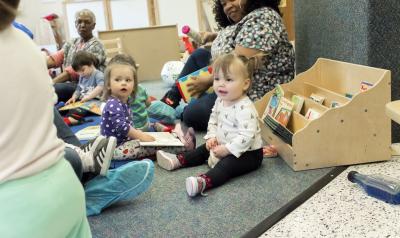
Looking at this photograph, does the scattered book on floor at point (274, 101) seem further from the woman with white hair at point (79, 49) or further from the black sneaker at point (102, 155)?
the woman with white hair at point (79, 49)

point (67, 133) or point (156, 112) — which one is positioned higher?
point (67, 133)

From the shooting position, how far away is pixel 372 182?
1.20m

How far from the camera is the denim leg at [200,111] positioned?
197 cm

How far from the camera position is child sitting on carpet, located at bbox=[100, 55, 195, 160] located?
5.35 feet

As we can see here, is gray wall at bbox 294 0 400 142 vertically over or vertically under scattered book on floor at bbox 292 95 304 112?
over

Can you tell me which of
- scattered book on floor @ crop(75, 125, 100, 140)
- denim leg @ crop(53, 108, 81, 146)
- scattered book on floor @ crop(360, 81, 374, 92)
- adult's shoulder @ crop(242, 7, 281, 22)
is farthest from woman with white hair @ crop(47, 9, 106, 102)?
scattered book on floor @ crop(360, 81, 374, 92)

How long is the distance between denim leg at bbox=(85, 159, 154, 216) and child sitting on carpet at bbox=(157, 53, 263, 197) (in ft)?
0.64

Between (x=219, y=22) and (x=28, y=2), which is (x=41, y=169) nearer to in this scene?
(x=219, y=22)

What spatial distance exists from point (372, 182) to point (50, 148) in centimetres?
90

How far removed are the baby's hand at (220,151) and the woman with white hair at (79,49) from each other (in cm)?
163

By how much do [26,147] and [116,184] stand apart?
0.63 m

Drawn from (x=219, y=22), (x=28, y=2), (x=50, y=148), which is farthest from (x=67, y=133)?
(x=28, y=2)

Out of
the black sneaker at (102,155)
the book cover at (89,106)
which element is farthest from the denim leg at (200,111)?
the black sneaker at (102,155)

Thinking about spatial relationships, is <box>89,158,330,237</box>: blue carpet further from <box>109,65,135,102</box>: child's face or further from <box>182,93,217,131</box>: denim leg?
<box>182,93,217,131</box>: denim leg
